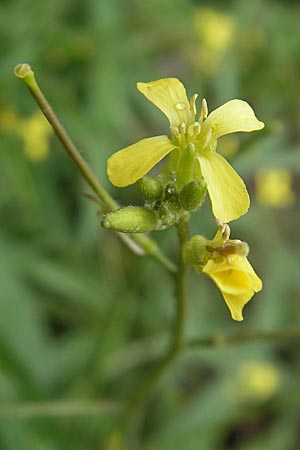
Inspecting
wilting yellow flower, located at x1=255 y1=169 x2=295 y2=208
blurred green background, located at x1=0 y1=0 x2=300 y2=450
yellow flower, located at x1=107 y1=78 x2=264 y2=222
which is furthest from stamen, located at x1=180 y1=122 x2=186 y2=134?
wilting yellow flower, located at x1=255 y1=169 x2=295 y2=208

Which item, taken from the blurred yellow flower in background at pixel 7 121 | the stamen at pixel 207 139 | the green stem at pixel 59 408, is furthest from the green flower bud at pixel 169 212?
the blurred yellow flower in background at pixel 7 121

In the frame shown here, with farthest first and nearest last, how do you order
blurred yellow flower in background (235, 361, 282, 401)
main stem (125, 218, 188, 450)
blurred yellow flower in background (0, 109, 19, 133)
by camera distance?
blurred yellow flower in background (235, 361, 282, 401) → blurred yellow flower in background (0, 109, 19, 133) → main stem (125, 218, 188, 450)

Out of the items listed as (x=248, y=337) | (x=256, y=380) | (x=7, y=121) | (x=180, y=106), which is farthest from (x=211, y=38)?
(x=180, y=106)

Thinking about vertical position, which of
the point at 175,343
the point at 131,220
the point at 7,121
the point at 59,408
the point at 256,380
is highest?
the point at 131,220

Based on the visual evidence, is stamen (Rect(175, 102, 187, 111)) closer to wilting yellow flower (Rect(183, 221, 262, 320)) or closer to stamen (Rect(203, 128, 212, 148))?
stamen (Rect(203, 128, 212, 148))

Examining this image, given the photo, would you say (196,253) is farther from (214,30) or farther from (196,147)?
(214,30)
